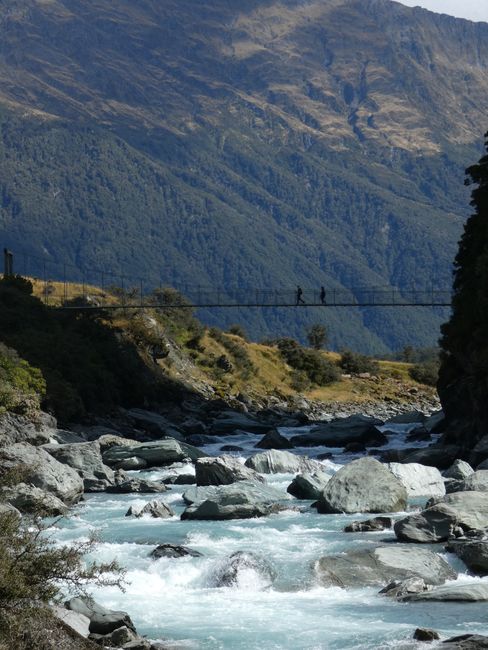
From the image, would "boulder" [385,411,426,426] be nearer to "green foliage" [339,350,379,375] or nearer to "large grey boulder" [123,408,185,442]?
"large grey boulder" [123,408,185,442]

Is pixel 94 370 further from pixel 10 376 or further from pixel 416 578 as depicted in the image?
pixel 416 578

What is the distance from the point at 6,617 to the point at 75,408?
2001 inches

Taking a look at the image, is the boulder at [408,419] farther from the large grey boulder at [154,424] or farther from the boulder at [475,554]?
the boulder at [475,554]

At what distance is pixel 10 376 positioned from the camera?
65438 millimetres

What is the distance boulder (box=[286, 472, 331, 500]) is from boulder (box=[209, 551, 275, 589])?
1364cm

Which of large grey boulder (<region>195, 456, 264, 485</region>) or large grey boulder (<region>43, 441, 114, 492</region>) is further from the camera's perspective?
large grey boulder (<region>43, 441, 114, 492</region>)

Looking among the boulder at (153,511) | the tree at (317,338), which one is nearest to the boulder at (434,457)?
the boulder at (153,511)

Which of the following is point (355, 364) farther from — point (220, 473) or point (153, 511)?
point (153, 511)

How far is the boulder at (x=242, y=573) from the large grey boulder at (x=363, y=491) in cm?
968

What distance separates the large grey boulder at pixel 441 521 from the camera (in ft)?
112

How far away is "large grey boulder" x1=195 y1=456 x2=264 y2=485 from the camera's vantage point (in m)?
47.5

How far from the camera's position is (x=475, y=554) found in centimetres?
3091

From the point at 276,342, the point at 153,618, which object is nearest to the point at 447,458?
the point at 153,618

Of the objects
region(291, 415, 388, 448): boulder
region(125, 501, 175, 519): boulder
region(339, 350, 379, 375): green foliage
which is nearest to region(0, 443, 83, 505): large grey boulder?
region(125, 501, 175, 519): boulder
